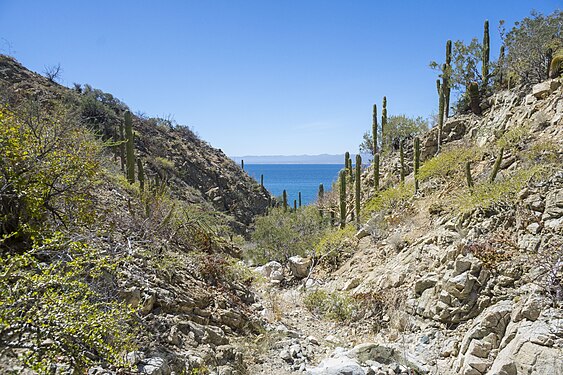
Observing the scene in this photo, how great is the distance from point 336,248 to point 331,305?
3.58 meters

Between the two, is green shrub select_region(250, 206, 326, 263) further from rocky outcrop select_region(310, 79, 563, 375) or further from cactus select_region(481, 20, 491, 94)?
cactus select_region(481, 20, 491, 94)

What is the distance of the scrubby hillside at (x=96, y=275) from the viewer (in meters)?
3.33

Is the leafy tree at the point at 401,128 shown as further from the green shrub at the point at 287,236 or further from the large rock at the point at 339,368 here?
the large rock at the point at 339,368

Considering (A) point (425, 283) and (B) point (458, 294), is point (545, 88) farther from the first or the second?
(B) point (458, 294)

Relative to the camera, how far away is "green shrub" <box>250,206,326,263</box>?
1403 cm

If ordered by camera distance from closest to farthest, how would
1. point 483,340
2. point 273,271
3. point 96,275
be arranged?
point 96,275 < point 483,340 < point 273,271

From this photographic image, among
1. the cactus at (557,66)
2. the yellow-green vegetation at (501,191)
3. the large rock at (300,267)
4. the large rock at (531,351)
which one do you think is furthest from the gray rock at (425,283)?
the cactus at (557,66)

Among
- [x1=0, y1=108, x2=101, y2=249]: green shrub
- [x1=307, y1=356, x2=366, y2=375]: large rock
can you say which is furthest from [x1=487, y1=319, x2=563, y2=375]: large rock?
[x1=0, y1=108, x2=101, y2=249]: green shrub

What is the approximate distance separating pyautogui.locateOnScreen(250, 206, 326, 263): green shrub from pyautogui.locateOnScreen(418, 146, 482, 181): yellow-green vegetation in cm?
491

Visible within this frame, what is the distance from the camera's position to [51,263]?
4.12 meters

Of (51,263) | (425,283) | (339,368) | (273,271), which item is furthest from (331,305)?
(51,263)

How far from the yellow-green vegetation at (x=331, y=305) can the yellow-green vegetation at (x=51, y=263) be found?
479 cm

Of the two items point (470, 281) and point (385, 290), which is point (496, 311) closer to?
point (470, 281)

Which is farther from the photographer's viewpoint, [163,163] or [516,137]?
[163,163]
